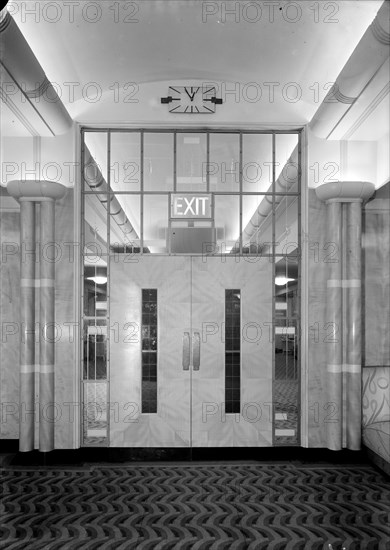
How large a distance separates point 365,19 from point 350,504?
3391 millimetres

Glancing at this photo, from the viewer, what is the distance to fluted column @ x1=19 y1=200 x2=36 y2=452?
4301mm

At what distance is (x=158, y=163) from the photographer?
4.58 metres

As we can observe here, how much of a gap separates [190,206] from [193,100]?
974mm

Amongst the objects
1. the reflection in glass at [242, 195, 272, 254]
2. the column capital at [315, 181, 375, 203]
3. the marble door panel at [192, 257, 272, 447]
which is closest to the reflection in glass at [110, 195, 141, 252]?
the marble door panel at [192, 257, 272, 447]

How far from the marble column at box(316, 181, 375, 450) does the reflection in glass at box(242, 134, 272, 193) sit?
1.69 ft

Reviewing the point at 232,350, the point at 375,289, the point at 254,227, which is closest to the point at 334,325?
the point at 375,289

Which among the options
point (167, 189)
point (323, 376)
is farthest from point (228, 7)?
point (323, 376)

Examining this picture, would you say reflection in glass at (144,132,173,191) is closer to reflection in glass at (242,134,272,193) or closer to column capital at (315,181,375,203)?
reflection in glass at (242,134,272,193)

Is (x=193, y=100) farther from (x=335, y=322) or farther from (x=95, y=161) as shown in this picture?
(x=335, y=322)

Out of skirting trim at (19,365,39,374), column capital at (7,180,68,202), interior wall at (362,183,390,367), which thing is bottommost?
skirting trim at (19,365,39,374)

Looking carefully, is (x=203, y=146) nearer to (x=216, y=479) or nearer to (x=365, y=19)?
(x=365, y=19)

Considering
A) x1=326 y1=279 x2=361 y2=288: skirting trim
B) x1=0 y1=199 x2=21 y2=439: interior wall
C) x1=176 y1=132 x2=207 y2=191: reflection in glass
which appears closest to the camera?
x1=326 y1=279 x2=361 y2=288: skirting trim

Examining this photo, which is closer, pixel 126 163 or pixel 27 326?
pixel 27 326

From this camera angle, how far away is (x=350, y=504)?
3.45 metres
